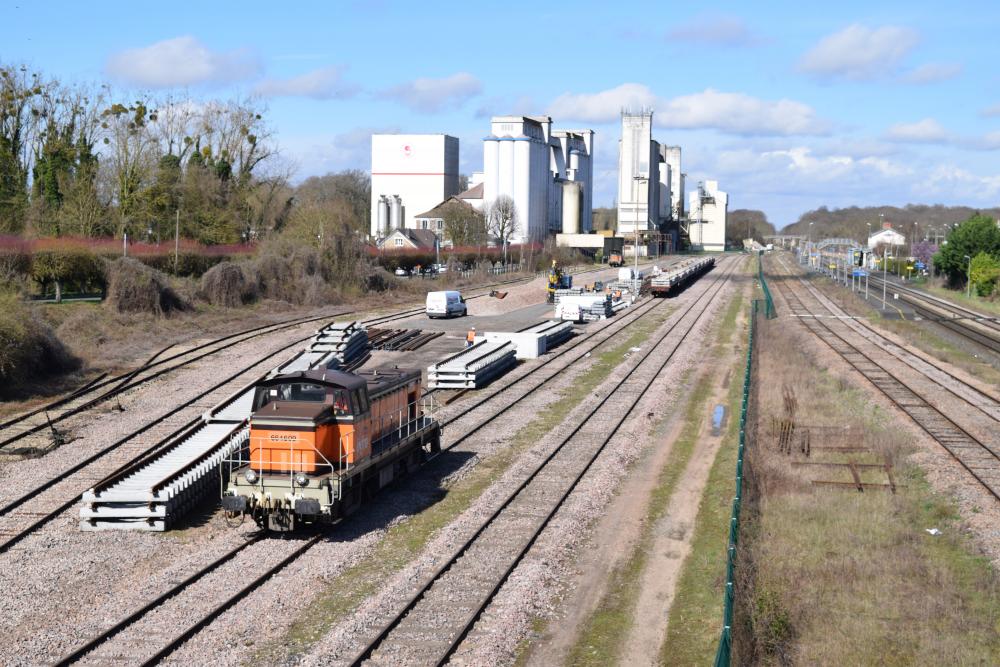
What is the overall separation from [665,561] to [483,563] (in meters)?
2.98

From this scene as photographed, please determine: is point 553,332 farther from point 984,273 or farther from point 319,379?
point 984,273

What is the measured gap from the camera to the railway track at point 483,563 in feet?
41.6

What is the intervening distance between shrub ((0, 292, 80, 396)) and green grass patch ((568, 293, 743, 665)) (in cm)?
2026

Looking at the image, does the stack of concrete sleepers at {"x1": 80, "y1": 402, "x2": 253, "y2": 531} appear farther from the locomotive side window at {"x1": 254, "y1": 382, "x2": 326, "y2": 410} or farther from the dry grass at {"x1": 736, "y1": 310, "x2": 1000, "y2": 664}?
the dry grass at {"x1": 736, "y1": 310, "x2": 1000, "y2": 664}

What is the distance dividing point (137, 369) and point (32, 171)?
4148 cm

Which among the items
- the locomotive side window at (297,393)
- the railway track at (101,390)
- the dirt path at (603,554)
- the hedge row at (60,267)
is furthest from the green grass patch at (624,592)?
the hedge row at (60,267)

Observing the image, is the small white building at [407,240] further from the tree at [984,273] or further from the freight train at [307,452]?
the freight train at [307,452]

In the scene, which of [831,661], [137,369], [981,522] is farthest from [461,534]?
[137,369]

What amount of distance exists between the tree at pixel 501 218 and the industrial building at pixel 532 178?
1819mm

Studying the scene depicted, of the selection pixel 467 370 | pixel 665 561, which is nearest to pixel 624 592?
pixel 665 561

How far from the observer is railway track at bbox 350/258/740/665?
1267cm

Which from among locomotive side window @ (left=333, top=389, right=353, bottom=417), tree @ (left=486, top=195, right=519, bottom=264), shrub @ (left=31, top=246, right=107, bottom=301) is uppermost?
tree @ (left=486, top=195, right=519, bottom=264)

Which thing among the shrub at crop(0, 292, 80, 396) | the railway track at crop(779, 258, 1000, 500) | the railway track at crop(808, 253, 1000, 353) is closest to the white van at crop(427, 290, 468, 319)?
the railway track at crop(779, 258, 1000, 500)

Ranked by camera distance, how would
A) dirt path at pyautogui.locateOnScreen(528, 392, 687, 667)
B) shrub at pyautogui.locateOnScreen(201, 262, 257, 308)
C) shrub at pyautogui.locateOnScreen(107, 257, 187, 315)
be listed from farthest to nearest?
shrub at pyautogui.locateOnScreen(201, 262, 257, 308), shrub at pyautogui.locateOnScreen(107, 257, 187, 315), dirt path at pyautogui.locateOnScreen(528, 392, 687, 667)
